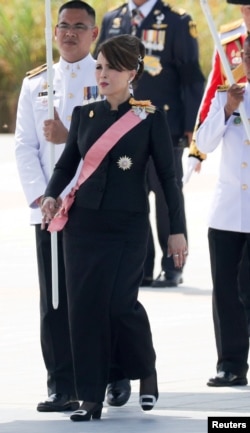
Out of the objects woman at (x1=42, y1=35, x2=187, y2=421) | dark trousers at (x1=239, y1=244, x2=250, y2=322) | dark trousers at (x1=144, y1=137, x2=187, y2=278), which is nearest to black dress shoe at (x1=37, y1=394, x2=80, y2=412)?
woman at (x1=42, y1=35, x2=187, y2=421)

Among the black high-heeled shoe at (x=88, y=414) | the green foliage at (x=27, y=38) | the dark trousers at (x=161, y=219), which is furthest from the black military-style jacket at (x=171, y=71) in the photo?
the green foliage at (x=27, y=38)

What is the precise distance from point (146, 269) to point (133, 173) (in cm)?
470

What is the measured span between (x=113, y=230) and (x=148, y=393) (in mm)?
730

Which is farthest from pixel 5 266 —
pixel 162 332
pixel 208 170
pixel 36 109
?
pixel 208 170

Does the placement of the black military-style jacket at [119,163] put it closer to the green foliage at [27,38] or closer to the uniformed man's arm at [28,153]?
the uniformed man's arm at [28,153]

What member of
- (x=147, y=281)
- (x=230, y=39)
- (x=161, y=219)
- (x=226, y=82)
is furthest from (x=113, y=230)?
(x=161, y=219)

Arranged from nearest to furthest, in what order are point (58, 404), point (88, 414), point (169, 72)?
1. point (88, 414)
2. point (58, 404)
3. point (169, 72)

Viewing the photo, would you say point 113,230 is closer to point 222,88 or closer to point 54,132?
point 54,132

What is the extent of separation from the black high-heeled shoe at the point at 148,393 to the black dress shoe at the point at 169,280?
179 inches

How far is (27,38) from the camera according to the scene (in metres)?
26.8

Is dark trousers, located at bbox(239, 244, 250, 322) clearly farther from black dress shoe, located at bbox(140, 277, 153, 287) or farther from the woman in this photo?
black dress shoe, located at bbox(140, 277, 153, 287)

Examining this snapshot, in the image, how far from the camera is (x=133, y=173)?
25.5 ft

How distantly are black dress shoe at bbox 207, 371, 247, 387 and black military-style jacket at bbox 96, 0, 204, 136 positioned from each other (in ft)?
13.1

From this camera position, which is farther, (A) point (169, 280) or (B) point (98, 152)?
(A) point (169, 280)
